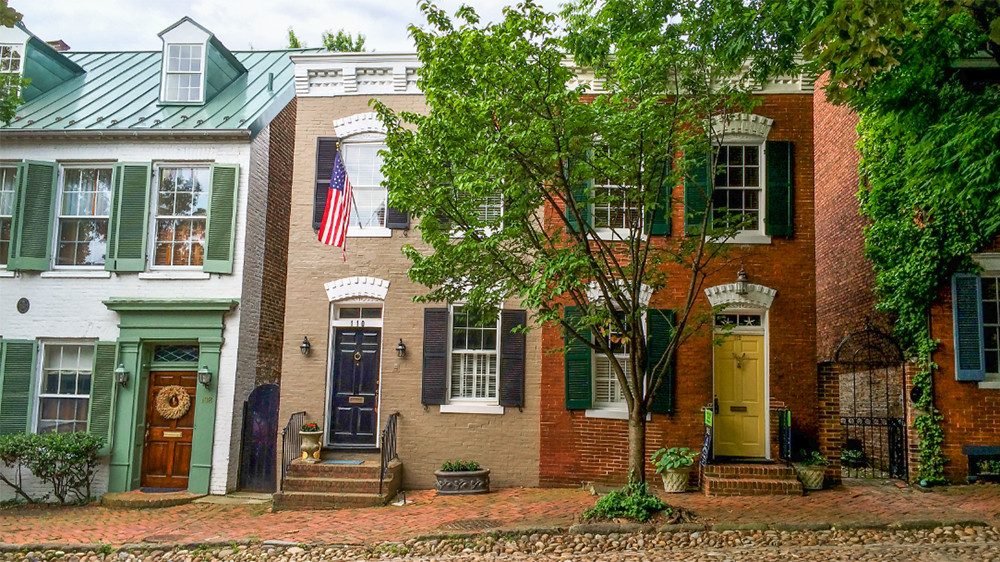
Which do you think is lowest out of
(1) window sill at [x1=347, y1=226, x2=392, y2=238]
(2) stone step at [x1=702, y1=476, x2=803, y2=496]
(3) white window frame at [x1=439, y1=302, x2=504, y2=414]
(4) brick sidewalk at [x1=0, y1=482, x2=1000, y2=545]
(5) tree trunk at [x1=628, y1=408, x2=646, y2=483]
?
(4) brick sidewalk at [x1=0, y1=482, x2=1000, y2=545]

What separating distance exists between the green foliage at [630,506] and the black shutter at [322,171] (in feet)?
21.5

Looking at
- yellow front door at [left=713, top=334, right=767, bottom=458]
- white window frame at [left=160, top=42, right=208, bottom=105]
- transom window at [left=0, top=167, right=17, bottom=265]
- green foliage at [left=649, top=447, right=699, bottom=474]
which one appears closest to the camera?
green foliage at [left=649, top=447, right=699, bottom=474]

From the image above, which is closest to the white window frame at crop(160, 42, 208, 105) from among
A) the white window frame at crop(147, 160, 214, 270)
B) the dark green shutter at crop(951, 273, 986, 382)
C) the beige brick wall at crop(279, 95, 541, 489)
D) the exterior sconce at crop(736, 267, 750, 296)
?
the white window frame at crop(147, 160, 214, 270)

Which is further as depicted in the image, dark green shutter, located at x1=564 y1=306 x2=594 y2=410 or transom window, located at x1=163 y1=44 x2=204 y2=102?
transom window, located at x1=163 y1=44 x2=204 y2=102

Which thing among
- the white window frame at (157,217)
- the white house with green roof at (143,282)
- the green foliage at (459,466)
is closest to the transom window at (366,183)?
the white house with green roof at (143,282)

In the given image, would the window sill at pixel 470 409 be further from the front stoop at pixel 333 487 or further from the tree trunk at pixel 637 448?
the tree trunk at pixel 637 448

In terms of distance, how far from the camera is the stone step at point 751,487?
35.1 feet

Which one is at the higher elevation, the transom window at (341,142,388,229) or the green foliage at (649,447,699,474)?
the transom window at (341,142,388,229)

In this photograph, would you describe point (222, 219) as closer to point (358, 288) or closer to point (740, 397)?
point (358, 288)

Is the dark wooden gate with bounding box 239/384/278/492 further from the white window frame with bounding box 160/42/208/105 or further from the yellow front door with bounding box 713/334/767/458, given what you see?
the yellow front door with bounding box 713/334/767/458

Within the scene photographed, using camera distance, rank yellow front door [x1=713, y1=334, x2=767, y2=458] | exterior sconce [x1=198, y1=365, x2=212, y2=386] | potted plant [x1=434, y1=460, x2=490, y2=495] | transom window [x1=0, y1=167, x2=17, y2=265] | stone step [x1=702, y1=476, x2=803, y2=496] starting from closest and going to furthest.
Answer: stone step [x1=702, y1=476, x2=803, y2=496] → potted plant [x1=434, y1=460, x2=490, y2=495] → yellow front door [x1=713, y1=334, x2=767, y2=458] → exterior sconce [x1=198, y1=365, x2=212, y2=386] → transom window [x1=0, y1=167, x2=17, y2=265]

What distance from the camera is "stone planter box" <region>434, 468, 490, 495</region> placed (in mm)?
11453

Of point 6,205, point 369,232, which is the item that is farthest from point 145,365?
point 369,232

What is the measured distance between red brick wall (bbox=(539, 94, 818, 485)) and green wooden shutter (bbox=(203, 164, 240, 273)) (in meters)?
5.60
